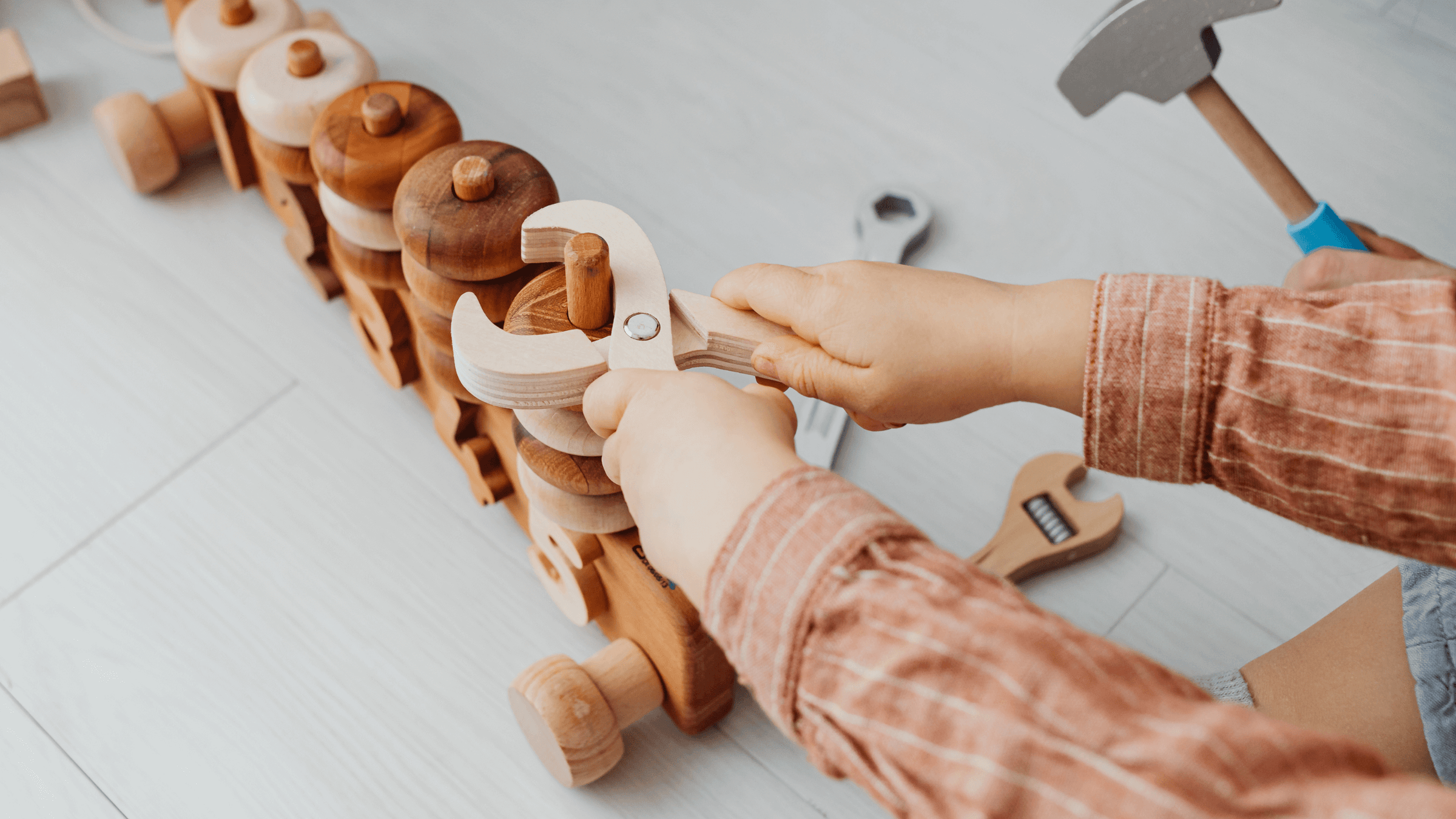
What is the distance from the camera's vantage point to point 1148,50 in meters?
0.66

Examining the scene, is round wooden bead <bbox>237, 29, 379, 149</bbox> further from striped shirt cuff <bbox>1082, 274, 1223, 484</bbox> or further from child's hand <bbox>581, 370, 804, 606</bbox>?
striped shirt cuff <bbox>1082, 274, 1223, 484</bbox>

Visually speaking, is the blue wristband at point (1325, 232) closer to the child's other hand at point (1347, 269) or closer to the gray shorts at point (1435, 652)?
the child's other hand at point (1347, 269)

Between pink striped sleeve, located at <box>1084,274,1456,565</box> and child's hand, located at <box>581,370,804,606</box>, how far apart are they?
5.8 inches

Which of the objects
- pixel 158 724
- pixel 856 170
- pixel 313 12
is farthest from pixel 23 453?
pixel 856 170

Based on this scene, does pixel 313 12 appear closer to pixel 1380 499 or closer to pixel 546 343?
pixel 546 343

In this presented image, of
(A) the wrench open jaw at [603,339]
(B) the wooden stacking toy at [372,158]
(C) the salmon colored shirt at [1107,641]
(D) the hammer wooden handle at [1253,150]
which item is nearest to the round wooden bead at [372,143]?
(B) the wooden stacking toy at [372,158]

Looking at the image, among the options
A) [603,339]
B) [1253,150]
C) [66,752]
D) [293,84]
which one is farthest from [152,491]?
[1253,150]

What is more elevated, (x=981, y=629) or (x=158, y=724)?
(x=981, y=629)

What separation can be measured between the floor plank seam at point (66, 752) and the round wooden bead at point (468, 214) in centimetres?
35

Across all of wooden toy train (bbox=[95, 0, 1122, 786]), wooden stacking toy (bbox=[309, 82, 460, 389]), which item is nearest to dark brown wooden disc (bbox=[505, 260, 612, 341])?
wooden toy train (bbox=[95, 0, 1122, 786])

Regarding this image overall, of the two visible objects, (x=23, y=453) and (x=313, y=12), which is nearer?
(x=23, y=453)

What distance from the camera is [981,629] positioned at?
1.05ft

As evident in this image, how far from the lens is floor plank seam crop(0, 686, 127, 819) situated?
0.56 meters

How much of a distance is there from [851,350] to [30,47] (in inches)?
32.6
